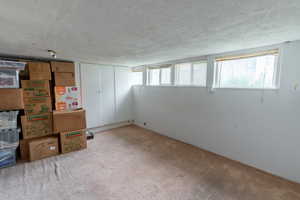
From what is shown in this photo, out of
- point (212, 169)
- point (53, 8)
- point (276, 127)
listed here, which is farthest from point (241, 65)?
point (53, 8)

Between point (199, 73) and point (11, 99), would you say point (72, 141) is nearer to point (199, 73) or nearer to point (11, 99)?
point (11, 99)

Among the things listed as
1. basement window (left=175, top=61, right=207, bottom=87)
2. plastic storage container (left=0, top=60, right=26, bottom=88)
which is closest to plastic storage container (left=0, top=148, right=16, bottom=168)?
plastic storage container (left=0, top=60, right=26, bottom=88)

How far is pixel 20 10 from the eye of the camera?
1.04 metres

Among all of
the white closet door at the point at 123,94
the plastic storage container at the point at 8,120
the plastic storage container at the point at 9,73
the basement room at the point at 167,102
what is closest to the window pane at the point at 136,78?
the white closet door at the point at 123,94

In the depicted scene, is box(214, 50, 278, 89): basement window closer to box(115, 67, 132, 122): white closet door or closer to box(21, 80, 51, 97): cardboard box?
box(115, 67, 132, 122): white closet door

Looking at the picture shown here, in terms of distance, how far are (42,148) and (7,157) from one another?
477 millimetres

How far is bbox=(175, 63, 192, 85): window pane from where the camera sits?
3166 millimetres

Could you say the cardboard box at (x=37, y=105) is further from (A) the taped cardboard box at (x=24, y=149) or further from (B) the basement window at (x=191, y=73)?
(B) the basement window at (x=191, y=73)

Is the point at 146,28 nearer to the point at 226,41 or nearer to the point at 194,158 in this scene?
the point at 226,41

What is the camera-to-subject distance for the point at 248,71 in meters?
2.30

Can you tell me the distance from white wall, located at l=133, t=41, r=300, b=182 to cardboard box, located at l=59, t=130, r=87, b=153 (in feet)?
7.17

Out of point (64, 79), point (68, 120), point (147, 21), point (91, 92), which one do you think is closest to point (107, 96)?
point (91, 92)

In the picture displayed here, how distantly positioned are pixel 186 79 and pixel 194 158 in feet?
5.80

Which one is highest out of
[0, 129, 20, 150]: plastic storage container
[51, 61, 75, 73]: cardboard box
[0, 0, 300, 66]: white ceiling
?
[0, 0, 300, 66]: white ceiling
